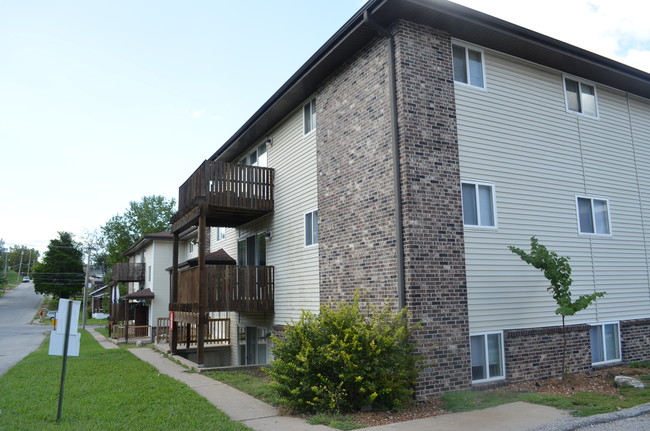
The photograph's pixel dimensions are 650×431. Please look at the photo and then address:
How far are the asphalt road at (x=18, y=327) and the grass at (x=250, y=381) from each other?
23.3 feet

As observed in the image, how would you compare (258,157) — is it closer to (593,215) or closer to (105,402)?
(105,402)

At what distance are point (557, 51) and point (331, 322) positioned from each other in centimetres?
809

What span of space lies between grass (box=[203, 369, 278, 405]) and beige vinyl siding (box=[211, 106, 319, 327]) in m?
1.76

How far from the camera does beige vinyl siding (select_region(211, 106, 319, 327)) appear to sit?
13227mm

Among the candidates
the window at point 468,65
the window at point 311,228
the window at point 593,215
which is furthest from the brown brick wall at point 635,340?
the window at point 311,228

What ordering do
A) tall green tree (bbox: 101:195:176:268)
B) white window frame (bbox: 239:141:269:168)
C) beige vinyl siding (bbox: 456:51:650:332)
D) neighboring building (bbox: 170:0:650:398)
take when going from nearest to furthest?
neighboring building (bbox: 170:0:650:398) → beige vinyl siding (bbox: 456:51:650:332) → white window frame (bbox: 239:141:269:168) → tall green tree (bbox: 101:195:176:268)

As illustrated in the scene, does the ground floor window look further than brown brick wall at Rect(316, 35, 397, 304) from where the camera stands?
Yes

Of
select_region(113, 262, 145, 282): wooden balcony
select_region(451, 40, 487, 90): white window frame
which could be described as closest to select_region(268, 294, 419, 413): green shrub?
select_region(451, 40, 487, 90): white window frame

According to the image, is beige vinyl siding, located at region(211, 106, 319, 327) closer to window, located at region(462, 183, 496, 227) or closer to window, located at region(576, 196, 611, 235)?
window, located at region(462, 183, 496, 227)

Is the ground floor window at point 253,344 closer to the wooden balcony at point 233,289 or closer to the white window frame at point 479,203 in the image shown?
the wooden balcony at point 233,289

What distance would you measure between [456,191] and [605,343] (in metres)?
5.73

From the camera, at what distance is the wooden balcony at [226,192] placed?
14.1 metres

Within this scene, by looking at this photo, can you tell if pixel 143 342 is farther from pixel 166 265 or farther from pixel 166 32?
pixel 166 32

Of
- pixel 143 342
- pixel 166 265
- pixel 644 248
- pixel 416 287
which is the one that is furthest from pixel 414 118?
pixel 166 265
